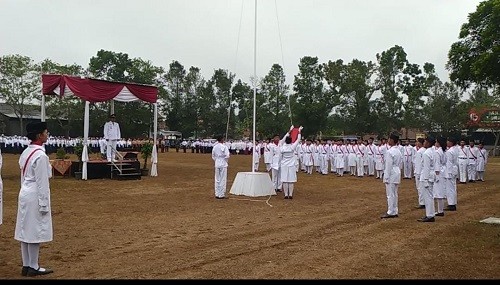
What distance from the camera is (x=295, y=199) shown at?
14.0 meters

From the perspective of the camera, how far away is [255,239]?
823cm

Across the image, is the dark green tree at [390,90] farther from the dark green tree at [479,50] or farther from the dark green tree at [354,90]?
the dark green tree at [479,50]

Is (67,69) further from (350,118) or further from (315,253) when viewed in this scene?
(315,253)

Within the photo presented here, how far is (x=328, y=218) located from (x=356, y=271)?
434 cm

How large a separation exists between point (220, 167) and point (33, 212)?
26.9 ft

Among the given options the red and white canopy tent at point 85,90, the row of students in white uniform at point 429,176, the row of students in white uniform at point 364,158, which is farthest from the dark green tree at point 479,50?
the red and white canopy tent at point 85,90

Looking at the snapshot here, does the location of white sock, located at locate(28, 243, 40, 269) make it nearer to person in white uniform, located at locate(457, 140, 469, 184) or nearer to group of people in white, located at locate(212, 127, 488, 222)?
group of people in white, located at locate(212, 127, 488, 222)

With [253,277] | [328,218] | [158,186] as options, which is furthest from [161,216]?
[158,186]

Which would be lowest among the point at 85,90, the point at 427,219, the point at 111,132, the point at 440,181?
the point at 427,219

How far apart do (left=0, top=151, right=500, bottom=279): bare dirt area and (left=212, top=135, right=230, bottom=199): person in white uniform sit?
1.55ft

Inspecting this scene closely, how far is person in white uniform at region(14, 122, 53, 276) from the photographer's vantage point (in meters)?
6.01

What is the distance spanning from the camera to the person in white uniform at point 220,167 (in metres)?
13.9

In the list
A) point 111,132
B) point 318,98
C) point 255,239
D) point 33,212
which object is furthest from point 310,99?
point 33,212

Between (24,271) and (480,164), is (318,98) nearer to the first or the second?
(480,164)
